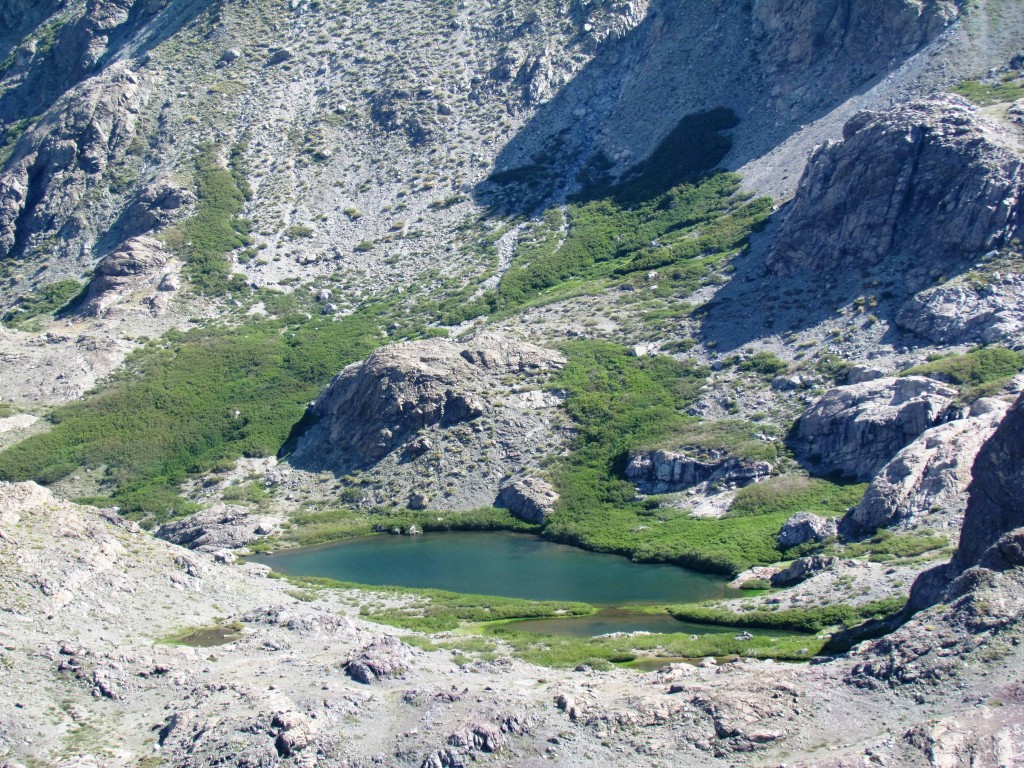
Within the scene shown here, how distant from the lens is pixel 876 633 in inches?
1372

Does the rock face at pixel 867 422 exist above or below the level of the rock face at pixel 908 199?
below

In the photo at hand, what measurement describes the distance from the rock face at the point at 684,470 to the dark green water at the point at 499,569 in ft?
29.0

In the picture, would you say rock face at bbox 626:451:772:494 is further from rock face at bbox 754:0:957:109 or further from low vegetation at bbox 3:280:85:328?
low vegetation at bbox 3:280:85:328

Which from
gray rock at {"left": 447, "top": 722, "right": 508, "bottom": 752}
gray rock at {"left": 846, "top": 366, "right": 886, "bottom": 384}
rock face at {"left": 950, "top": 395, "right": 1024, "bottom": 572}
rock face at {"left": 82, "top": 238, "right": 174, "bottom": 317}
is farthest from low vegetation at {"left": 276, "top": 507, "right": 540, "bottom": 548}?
rock face at {"left": 82, "top": 238, "right": 174, "bottom": 317}

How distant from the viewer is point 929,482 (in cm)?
5041

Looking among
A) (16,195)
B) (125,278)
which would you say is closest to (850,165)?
(125,278)

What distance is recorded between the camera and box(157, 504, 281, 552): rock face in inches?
2798

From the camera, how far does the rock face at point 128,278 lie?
356 ft

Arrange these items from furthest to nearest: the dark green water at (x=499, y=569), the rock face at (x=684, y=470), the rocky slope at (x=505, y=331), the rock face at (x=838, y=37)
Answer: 1. the rock face at (x=838, y=37)
2. the rock face at (x=684, y=470)
3. the dark green water at (x=499, y=569)
4. the rocky slope at (x=505, y=331)

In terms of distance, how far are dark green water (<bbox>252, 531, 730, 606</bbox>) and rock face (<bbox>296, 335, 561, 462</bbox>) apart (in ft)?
43.7

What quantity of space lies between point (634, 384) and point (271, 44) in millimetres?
94011

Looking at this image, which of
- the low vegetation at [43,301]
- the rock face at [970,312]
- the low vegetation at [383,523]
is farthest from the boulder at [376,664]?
the low vegetation at [43,301]

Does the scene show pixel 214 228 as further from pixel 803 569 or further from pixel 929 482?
pixel 929 482

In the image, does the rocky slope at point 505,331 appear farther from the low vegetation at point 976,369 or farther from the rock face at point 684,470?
the low vegetation at point 976,369
